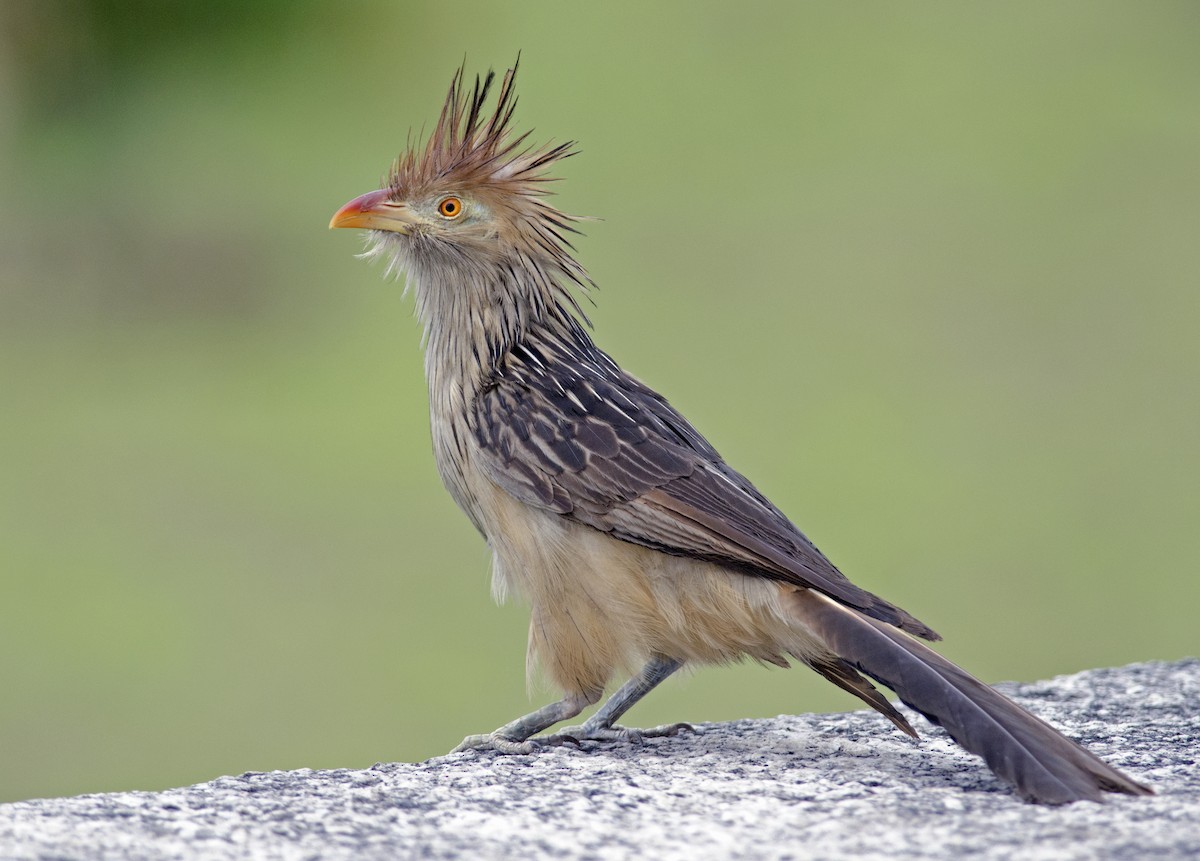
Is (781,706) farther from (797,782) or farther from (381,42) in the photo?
(381,42)

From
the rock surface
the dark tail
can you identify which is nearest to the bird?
the dark tail

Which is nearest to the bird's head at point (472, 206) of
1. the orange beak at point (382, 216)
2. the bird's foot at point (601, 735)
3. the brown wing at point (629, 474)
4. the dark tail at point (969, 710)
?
the orange beak at point (382, 216)

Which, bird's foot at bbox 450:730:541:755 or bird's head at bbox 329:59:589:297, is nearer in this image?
bird's foot at bbox 450:730:541:755

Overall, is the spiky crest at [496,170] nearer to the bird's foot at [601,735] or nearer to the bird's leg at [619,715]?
the bird's leg at [619,715]

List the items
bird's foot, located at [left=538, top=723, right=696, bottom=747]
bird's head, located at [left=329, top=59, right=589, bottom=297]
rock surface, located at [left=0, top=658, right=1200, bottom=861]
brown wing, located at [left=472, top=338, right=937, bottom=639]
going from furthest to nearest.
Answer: bird's head, located at [left=329, top=59, right=589, bottom=297], bird's foot, located at [left=538, top=723, right=696, bottom=747], brown wing, located at [left=472, top=338, right=937, bottom=639], rock surface, located at [left=0, top=658, right=1200, bottom=861]

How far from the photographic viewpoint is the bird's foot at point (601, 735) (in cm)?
445

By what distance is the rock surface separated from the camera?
10.1 ft

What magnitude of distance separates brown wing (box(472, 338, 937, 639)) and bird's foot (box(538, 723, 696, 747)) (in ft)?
2.05

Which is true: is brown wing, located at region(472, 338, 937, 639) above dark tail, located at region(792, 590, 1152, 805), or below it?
above

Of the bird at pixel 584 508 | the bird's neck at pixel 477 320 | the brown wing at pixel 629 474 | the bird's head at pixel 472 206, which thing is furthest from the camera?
the bird's head at pixel 472 206

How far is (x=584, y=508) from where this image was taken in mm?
4445

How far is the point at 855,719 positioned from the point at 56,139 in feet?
42.0

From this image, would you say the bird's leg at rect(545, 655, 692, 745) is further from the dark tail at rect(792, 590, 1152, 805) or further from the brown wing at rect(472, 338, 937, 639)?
the dark tail at rect(792, 590, 1152, 805)

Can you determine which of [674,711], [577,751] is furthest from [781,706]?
[577,751]
